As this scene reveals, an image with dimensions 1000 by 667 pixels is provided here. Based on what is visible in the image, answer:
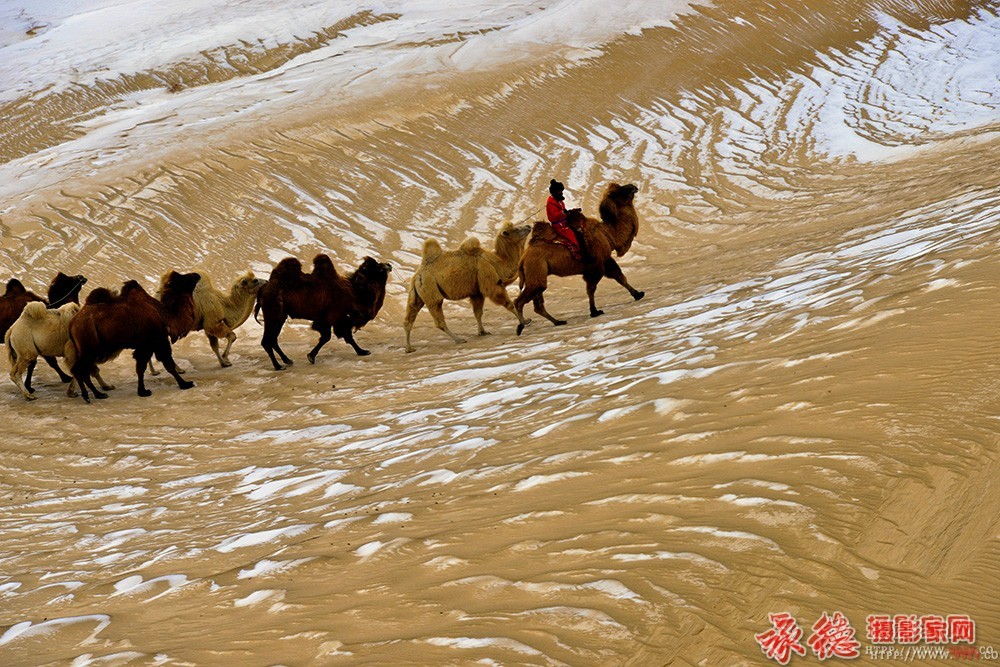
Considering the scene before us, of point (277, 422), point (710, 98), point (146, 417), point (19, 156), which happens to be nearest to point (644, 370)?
point (277, 422)

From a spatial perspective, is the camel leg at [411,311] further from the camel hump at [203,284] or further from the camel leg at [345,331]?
the camel hump at [203,284]

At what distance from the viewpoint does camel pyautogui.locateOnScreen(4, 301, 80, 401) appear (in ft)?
41.0

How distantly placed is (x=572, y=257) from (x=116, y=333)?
5780 millimetres

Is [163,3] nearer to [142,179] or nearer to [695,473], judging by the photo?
[142,179]

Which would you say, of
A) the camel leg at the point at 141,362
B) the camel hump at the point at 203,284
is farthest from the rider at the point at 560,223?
the camel leg at the point at 141,362

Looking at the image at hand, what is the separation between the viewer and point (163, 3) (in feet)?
117

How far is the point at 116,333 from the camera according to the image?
40.4 ft

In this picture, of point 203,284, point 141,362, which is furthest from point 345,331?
point 141,362

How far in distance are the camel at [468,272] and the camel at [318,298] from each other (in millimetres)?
794

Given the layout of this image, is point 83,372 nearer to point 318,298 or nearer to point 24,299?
point 24,299

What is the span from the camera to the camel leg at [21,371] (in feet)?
41.7

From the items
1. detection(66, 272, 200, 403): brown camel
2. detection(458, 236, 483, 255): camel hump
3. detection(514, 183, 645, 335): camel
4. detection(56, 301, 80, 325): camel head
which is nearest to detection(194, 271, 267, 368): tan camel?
detection(66, 272, 200, 403): brown camel

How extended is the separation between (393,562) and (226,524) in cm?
248

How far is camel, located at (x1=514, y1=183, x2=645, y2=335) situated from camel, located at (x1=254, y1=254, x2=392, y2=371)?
2.22 m
